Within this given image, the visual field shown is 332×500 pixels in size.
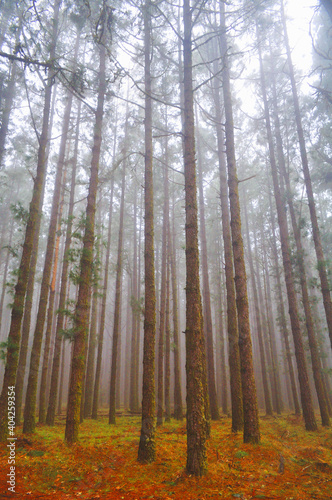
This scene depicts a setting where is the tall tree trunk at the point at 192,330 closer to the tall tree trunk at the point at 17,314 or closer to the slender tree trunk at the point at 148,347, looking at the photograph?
the slender tree trunk at the point at 148,347

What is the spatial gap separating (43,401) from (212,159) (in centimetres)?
1672

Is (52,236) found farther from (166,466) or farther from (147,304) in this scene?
(166,466)

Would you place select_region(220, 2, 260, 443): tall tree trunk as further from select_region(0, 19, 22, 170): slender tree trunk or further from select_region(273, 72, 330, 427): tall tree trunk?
select_region(0, 19, 22, 170): slender tree trunk

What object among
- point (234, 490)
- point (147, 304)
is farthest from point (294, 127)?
point (234, 490)

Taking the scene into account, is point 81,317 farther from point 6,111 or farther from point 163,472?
point 6,111

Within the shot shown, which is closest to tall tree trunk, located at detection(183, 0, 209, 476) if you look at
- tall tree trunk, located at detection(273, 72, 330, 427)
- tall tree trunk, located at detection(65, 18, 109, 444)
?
tall tree trunk, located at detection(65, 18, 109, 444)

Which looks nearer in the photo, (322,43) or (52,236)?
(52,236)

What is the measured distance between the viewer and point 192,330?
5.81m

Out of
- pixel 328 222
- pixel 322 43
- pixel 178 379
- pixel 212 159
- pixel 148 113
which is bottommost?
pixel 178 379

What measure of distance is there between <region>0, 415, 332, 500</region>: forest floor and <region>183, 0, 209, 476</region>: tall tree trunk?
19.7 inches

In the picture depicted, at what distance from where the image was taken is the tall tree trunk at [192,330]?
5.15m

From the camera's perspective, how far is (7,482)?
5.01 metres

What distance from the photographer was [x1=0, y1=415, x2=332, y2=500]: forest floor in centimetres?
462

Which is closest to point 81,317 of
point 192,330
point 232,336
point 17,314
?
point 17,314
